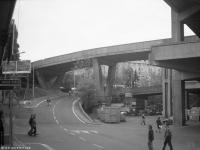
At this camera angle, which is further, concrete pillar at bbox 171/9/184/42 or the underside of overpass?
concrete pillar at bbox 171/9/184/42

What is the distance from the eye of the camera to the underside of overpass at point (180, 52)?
111ft

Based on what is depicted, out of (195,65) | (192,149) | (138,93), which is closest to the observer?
(192,149)

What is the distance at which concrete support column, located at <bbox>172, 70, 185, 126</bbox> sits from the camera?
4791 cm

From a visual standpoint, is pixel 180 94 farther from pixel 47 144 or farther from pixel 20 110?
pixel 47 144

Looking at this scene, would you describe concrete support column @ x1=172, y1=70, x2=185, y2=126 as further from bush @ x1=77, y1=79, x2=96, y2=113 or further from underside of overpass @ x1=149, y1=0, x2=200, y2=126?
bush @ x1=77, y1=79, x2=96, y2=113

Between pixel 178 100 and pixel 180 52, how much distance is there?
51.2 feet

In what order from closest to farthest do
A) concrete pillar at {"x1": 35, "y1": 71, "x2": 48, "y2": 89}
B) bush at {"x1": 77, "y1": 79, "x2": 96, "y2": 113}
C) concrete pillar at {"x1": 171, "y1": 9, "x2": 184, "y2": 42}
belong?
concrete pillar at {"x1": 171, "y1": 9, "x2": 184, "y2": 42} → bush at {"x1": 77, "y1": 79, "x2": 96, "y2": 113} → concrete pillar at {"x1": 35, "y1": 71, "x2": 48, "y2": 89}

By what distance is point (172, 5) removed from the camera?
41.3 metres

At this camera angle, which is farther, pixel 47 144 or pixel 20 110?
pixel 20 110

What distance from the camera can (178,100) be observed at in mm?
48594

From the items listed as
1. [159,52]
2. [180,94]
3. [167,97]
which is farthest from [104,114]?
[167,97]

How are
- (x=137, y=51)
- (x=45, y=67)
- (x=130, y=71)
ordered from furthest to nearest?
(x=130, y=71) < (x=45, y=67) < (x=137, y=51)

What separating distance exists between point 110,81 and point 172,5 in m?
59.9

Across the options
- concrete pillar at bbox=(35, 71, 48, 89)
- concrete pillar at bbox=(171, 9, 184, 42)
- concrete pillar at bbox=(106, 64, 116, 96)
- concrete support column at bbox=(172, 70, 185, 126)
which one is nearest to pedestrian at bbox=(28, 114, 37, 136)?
concrete support column at bbox=(172, 70, 185, 126)
